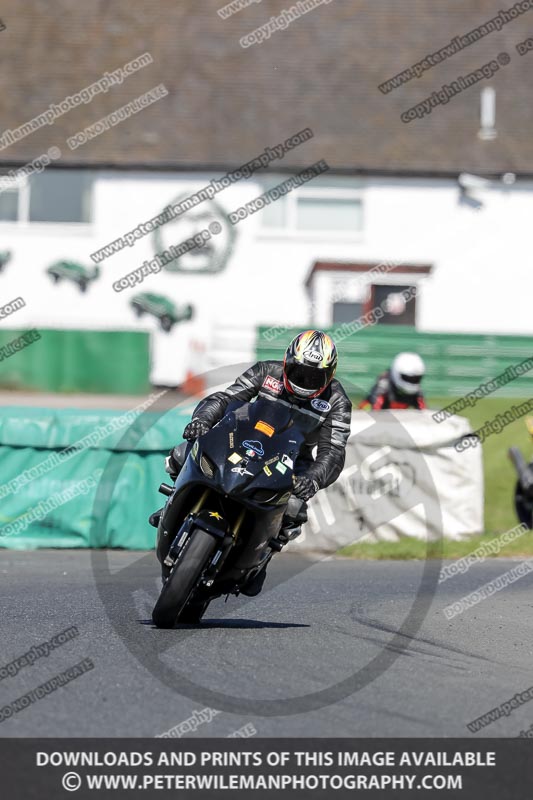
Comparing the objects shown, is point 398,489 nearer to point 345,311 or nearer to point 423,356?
point 423,356

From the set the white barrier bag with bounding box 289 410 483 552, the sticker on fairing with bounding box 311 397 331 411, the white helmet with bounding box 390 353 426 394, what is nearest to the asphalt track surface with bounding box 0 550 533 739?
the sticker on fairing with bounding box 311 397 331 411

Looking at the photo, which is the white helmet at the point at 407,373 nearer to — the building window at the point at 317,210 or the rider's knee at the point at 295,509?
the rider's knee at the point at 295,509

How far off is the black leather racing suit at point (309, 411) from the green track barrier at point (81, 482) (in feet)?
15.3

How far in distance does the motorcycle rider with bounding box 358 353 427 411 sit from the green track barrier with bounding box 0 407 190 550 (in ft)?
9.93

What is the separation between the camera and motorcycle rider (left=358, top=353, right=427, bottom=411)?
14.6m

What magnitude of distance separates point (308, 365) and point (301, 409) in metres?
0.28

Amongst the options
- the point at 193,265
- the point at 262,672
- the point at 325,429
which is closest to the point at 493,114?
the point at 193,265

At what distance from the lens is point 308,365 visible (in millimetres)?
7520

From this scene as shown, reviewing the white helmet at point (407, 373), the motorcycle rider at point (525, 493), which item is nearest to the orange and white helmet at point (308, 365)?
the motorcycle rider at point (525, 493)

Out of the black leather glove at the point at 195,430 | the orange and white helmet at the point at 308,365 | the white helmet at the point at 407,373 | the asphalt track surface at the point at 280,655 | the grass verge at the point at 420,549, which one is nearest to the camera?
the asphalt track surface at the point at 280,655

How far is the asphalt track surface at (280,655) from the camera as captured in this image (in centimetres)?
532

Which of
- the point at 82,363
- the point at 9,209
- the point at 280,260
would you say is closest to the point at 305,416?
the point at 82,363

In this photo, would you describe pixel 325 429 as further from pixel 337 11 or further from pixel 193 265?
pixel 337 11
